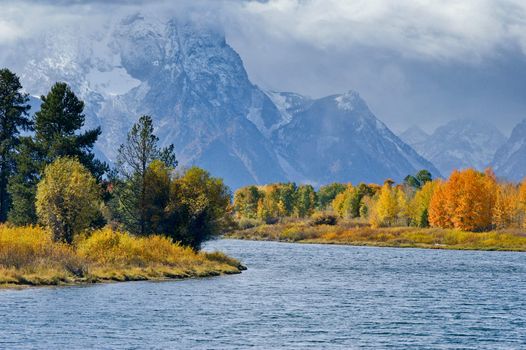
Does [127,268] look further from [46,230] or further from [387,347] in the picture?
[387,347]

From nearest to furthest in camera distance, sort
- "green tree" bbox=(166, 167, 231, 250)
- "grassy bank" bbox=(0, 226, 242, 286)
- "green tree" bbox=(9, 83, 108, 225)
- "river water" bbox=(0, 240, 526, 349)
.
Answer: "river water" bbox=(0, 240, 526, 349) → "grassy bank" bbox=(0, 226, 242, 286) → "green tree" bbox=(9, 83, 108, 225) → "green tree" bbox=(166, 167, 231, 250)

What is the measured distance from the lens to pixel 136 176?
9606 cm

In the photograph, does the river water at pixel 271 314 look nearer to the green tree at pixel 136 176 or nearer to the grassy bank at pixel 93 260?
the grassy bank at pixel 93 260

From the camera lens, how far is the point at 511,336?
5397cm

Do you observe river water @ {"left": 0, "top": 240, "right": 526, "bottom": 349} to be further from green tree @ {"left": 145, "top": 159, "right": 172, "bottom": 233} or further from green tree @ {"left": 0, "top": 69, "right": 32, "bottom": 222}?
green tree @ {"left": 0, "top": 69, "right": 32, "bottom": 222}

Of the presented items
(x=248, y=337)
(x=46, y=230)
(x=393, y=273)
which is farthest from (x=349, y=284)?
(x=248, y=337)

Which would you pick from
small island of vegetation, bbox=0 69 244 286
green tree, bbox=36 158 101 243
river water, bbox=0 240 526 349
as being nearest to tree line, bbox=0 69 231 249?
small island of vegetation, bbox=0 69 244 286

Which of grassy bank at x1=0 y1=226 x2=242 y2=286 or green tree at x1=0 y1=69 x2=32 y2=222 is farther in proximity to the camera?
green tree at x1=0 y1=69 x2=32 y2=222

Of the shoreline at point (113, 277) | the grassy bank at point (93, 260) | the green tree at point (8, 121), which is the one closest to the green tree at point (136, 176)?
the grassy bank at point (93, 260)

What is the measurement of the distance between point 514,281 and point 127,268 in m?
41.4

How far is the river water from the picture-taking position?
162 ft

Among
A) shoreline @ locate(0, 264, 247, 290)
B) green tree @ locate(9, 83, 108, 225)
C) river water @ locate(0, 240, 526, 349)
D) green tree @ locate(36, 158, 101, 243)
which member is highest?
green tree @ locate(9, 83, 108, 225)

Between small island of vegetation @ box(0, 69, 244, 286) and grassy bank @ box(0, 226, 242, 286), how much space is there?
5.0 inches

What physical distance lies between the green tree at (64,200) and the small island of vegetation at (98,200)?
94 millimetres
